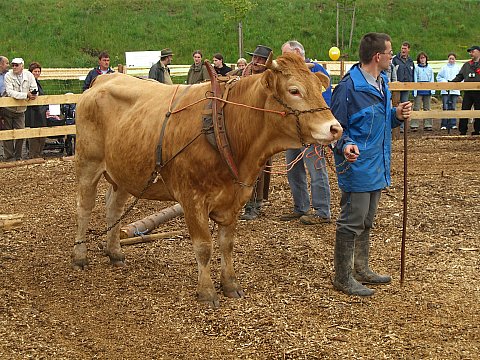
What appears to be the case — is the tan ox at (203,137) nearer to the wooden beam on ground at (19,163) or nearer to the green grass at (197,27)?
the wooden beam on ground at (19,163)

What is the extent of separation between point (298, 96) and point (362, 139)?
0.81 metres

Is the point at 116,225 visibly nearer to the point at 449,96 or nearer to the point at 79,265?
the point at 79,265

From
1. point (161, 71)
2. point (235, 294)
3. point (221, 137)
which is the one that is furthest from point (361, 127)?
point (161, 71)

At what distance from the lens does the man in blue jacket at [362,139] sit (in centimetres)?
608

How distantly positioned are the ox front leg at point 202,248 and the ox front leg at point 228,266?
205mm

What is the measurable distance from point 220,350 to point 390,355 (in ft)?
4.01

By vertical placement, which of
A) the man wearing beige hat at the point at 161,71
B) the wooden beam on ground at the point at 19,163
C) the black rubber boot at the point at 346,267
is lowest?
the wooden beam on ground at the point at 19,163

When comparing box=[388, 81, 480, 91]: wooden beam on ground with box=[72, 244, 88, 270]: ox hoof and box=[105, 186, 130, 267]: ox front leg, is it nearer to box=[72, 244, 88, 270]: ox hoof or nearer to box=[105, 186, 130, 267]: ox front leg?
box=[105, 186, 130, 267]: ox front leg

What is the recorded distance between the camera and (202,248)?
20.1 feet

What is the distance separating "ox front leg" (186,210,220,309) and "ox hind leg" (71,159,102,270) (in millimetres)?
1607

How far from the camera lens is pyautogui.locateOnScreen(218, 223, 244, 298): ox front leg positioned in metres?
6.34

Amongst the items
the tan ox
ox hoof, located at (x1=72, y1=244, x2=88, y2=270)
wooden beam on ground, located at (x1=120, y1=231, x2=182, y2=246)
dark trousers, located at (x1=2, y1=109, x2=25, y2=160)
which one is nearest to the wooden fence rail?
dark trousers, located at (x1=2, y1=109, x2=25, y2=160)

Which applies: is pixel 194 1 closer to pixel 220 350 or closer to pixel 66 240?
pixel 66 240

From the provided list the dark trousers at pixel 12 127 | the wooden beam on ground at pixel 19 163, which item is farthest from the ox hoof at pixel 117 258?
the dark trousers at pixel 12 127
